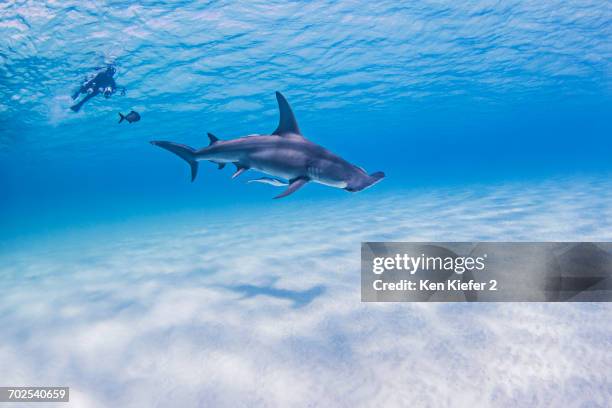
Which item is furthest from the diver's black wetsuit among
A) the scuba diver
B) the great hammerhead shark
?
the great hammerhead shark

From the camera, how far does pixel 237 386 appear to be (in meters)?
3.14

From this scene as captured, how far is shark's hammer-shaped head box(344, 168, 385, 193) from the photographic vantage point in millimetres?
3801

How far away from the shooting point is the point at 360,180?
3.88 m

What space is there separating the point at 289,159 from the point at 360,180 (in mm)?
946

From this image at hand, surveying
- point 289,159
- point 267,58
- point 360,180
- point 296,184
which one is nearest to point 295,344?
point 296,184

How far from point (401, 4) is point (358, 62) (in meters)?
7.21

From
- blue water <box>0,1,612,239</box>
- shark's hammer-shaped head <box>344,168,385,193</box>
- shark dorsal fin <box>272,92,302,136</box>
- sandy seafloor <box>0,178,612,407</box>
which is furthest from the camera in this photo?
blue water <box>0,1,612,239</box>

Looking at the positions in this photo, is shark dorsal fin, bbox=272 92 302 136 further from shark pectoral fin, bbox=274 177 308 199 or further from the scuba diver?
the scuba diver

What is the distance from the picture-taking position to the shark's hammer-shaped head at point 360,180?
3801 millimetres

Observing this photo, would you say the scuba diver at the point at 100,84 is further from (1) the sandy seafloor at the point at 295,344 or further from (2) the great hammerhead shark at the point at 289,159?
(2) the great hammerhead shark at the point at 289,159

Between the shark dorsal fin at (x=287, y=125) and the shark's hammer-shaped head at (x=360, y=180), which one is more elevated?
the shark dorsal fin at (x=287, y=125)

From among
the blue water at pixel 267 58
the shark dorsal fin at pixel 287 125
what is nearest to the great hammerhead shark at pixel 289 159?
the shark dorsal fin at pixel 287 125

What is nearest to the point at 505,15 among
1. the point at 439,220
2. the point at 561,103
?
the point at 439,220

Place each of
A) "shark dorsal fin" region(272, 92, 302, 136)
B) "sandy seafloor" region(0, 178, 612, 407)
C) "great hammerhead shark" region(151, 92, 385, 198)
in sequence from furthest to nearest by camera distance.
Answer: "shark dorsal fin" region(272, 92, 302, 136), "great hammerhead shark" region(151, 92, 385, 198), "sandy seafloor" region(0, 178, 612, 407)
